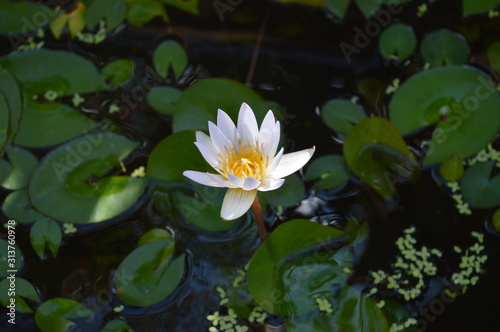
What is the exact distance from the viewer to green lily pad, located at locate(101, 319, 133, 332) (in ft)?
5.97

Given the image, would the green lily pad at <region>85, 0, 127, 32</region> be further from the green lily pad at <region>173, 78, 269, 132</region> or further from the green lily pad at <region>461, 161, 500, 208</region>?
the green lily pad at <region>461, 161, 500, 208</region>

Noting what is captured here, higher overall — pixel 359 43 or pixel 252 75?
pixel 359 43

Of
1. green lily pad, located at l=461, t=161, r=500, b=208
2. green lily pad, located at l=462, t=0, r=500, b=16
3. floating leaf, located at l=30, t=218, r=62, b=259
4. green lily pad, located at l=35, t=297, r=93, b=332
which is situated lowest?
green lily pad, located at l=35, t=297, r=93, b=332

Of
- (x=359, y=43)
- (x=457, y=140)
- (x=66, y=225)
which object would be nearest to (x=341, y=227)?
(x=457, y=140)

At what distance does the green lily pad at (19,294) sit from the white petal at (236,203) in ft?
3.06

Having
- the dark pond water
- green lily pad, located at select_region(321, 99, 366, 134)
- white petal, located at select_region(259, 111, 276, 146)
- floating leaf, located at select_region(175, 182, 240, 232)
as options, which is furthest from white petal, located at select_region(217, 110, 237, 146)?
green lily pad, located at select_region(321, 99, 366, 134)

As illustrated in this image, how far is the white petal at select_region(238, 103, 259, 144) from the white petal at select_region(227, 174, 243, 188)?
0.68ft

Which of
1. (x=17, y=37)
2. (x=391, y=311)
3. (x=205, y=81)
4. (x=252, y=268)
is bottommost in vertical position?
(x=391, y=311)

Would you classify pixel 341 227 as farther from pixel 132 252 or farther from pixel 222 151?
pixel 132 252

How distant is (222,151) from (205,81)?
0.44m

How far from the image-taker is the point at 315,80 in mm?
2371

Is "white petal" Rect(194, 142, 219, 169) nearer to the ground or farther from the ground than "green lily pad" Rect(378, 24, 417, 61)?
nearer to the ground

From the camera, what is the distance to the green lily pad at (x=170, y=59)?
2.40m

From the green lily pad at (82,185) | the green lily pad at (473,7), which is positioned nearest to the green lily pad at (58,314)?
the green lily pad at (82,185)
